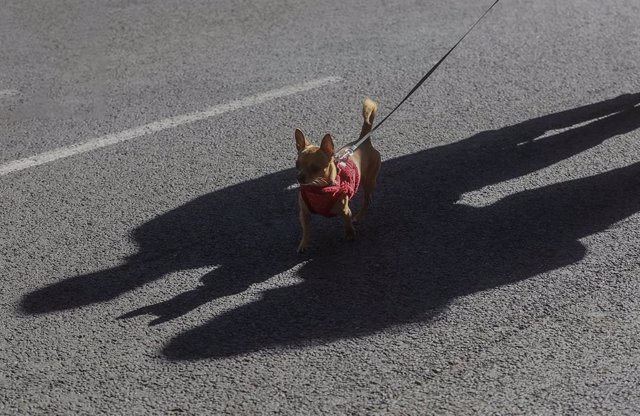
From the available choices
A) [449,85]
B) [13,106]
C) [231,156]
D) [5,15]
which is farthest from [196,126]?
[5,15]

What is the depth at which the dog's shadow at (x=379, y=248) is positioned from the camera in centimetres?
463

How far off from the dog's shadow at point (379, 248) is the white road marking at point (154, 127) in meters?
1.08

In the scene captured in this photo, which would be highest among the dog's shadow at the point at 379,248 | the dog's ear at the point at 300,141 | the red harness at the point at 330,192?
the dog's ear at the point at 300,141

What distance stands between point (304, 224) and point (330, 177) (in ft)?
1.05

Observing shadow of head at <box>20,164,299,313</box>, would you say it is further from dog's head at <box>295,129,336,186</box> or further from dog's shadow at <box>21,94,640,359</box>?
dog's head at <box>295,129,336,186</box>

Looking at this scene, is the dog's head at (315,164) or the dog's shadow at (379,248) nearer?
the dog's shadow at (379,248)

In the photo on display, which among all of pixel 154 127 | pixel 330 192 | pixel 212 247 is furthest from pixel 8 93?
pixel 330 192

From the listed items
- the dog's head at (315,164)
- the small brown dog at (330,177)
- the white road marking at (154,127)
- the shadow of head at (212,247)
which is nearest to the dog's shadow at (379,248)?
the shadow of head at (212,247)

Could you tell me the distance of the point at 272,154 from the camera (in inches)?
251

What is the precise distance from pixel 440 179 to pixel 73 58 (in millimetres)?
3350

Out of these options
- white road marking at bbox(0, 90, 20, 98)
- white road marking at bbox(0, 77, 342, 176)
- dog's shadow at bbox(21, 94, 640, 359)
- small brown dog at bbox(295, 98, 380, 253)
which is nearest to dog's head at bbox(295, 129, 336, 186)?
small brown dog at bbox(295, 98, 380, 253)

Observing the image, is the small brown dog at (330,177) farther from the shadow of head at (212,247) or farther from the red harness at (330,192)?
the shadow of head at (212,247)

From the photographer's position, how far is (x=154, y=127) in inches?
267

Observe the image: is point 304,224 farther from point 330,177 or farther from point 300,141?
point 300,141
